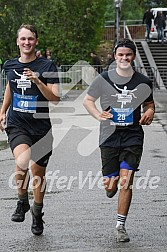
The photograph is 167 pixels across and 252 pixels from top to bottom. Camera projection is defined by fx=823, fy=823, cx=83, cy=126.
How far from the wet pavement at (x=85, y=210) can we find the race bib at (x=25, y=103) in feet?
4.10

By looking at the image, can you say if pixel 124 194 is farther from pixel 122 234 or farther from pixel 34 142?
pixel 34 142

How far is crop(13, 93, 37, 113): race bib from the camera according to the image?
8125 millimetres

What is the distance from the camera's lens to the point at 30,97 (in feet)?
26.6

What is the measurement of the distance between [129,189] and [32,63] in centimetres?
157

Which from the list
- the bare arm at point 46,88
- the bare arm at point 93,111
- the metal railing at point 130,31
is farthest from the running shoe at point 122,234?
the metal railing at point 130,31

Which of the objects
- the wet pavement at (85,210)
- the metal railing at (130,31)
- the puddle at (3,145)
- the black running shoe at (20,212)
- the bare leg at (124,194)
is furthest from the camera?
the metal railing at (130,31)

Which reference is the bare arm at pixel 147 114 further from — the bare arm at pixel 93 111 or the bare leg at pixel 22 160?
the bare leg at pixel 22 160

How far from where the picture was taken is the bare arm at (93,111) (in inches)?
315

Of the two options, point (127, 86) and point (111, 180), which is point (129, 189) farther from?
point (127, 86)

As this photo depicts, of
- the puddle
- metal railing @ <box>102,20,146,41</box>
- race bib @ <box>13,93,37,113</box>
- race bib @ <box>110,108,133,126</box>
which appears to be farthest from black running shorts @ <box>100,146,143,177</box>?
metal railing @ <box>102,20,146,41</box>

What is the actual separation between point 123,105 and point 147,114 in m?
0.25

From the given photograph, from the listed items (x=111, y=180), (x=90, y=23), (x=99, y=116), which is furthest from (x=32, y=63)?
(x=90, y=23)

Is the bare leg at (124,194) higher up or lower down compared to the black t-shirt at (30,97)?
lower down

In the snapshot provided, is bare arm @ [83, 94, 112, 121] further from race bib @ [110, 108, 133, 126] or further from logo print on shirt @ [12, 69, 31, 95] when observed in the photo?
logo print on shirt @ [12, 69, 31, 95]
